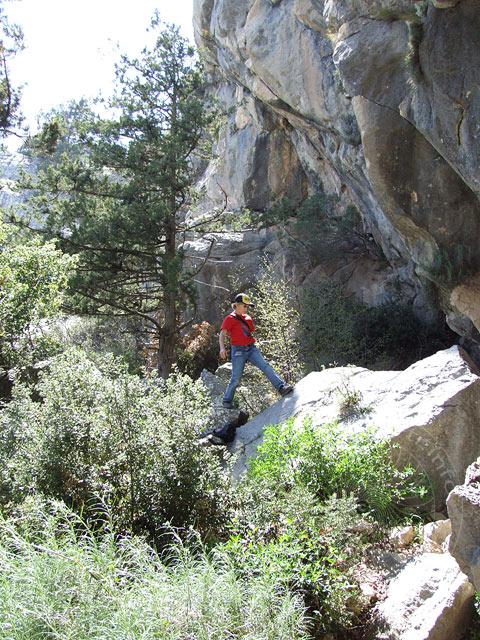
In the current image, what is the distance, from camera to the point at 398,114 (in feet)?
26.4

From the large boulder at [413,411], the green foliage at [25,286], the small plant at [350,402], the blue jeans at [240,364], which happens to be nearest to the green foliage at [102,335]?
the blue jeans at [240,364]

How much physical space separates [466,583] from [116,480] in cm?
257

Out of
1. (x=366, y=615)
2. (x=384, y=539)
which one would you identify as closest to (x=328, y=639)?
(x=366, y=615)

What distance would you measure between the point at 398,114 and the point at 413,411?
4.87 m

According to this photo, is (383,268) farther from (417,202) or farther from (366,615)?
(366,615)

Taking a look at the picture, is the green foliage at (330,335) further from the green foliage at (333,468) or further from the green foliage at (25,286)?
the green foliage at (333,468)

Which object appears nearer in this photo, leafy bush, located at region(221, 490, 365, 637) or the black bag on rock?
leafy bush, located at region(221, 490, 365, 637)

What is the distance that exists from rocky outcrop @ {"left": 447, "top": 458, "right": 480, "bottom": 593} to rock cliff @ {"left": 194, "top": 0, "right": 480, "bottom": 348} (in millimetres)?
4801

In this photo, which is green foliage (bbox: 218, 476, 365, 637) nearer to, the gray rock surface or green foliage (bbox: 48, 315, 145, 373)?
the gray rock surface

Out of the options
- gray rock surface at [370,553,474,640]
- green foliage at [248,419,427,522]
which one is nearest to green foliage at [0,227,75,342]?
green foliage at [248,419,427,522]

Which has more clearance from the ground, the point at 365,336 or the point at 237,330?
the point at 237,330

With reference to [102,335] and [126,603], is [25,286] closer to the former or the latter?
[126,603]

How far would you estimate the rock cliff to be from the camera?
6562 mm


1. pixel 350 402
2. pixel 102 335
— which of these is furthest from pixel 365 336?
pixel 102 335
